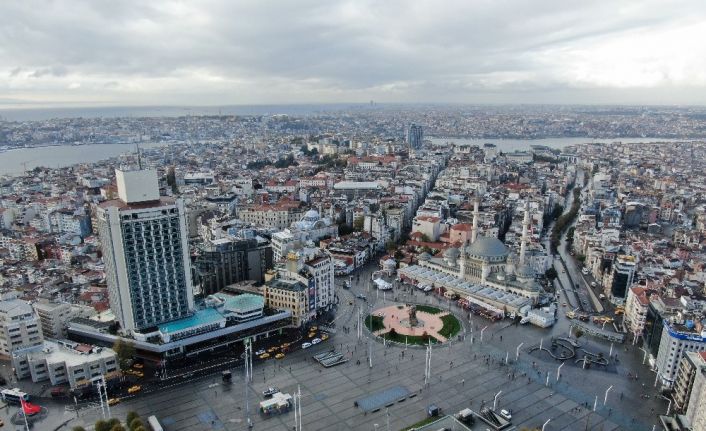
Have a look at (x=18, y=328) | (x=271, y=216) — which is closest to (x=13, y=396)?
(x=18, y=328)

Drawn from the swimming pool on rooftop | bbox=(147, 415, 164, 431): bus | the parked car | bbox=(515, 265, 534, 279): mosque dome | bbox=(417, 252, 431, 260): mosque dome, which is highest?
bbox=(515, 265, 534, 279): mosque dome

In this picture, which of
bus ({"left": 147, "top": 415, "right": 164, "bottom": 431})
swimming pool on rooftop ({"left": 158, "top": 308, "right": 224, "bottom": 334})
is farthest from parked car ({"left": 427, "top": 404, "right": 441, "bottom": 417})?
swimming pool on rooftop ({"left": 158, "top": 308, "right": 224, "bottom": 334})

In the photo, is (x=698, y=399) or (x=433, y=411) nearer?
(x=698, y=399)

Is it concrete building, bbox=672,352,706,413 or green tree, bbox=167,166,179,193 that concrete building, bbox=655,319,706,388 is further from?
green tree, bbox=167,166,179,193

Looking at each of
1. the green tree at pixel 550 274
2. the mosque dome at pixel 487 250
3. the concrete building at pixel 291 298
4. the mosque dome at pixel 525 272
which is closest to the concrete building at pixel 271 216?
the concrete building at pixel 291 298

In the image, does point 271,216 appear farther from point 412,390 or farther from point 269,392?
point 412,390

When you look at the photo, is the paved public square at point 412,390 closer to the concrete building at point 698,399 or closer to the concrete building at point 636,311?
the concrete building at point 698,399
